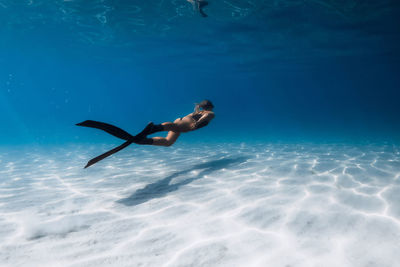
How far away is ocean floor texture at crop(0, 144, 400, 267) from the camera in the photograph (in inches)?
88.5

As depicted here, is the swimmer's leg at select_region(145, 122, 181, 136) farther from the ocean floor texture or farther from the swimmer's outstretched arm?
the ocean floor texture

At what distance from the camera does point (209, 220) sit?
10.1 ft

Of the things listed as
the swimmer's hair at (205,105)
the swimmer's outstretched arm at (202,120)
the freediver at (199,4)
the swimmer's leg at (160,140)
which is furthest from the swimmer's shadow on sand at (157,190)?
the freediver at (199,4)

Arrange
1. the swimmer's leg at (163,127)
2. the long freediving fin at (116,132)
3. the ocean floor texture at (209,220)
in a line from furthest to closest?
the swimmer's leg at (163,127), the long freediving fin at (116,132), the ocean floor texture at (209,220)

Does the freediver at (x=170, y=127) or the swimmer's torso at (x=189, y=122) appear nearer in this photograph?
the freediver at (x=170, y=127)

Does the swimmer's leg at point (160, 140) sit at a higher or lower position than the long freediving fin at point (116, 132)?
lower

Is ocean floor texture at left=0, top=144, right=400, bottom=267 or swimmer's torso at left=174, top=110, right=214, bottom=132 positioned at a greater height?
swimmer's torso at left=174, top=110, right=214, bottom=132

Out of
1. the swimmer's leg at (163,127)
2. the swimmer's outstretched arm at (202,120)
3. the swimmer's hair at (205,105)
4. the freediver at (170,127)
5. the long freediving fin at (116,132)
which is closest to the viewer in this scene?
the long freediving fin at (116,132)

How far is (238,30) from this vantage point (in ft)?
64.1

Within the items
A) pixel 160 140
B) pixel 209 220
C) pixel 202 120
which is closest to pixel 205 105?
pixel 202 120

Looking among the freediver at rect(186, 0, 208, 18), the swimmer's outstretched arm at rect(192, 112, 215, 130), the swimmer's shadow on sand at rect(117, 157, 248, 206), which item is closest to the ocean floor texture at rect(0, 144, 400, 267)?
the swimmer's shadow on sand at rect(117, 157, 248, 206)

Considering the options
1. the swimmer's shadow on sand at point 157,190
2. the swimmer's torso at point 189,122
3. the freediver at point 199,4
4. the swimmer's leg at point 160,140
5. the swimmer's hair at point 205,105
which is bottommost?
the swimmer's shadow on sand at point 157,190

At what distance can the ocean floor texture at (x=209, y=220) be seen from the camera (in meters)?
2.25

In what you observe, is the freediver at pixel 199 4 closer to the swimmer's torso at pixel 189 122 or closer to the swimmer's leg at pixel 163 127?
the swimmer's torso at pixel 189 122
